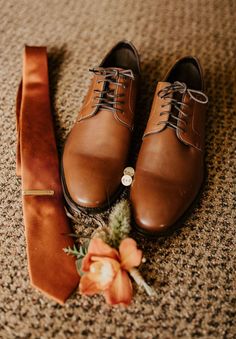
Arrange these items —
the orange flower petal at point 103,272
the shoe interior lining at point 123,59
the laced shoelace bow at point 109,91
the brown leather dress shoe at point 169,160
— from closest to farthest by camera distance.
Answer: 1. the orange flower petal at point 103,272
2. the brown leather dress shoe at point 169,160
3. the laced shoelace bow at point 109,91
4. the shoe interior lining at point 123,59

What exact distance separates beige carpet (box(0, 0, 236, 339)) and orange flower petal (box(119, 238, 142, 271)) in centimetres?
9

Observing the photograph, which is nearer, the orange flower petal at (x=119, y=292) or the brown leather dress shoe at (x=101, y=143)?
the orange flower petal at (x=119, y=292)

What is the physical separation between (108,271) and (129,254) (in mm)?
46

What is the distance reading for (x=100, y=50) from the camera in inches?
41.3

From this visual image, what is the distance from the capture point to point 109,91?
30.9 inches

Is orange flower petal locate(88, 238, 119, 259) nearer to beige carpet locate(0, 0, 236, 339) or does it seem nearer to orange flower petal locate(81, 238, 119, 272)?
orange flower petal locate(81, 238, 119, 272)

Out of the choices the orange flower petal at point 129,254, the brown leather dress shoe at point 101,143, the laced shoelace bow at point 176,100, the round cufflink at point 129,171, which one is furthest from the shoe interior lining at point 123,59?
the orange flower petal at point 129,254

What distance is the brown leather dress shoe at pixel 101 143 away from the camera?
674 millimetres

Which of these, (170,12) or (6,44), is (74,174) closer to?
(6,44)

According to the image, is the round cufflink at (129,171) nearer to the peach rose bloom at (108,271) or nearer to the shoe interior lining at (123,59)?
the peach rose bloom at (108,271)

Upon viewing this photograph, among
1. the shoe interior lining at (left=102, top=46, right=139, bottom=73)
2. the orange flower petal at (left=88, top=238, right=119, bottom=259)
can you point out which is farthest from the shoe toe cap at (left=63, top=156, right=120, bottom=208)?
the shoe interior lining at (left=102, top=46, right=139, bottom=73)

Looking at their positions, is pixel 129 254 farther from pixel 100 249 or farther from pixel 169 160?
pixel 169 160

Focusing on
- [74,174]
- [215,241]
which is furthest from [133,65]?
[215,241]

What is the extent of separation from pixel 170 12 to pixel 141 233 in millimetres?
820
